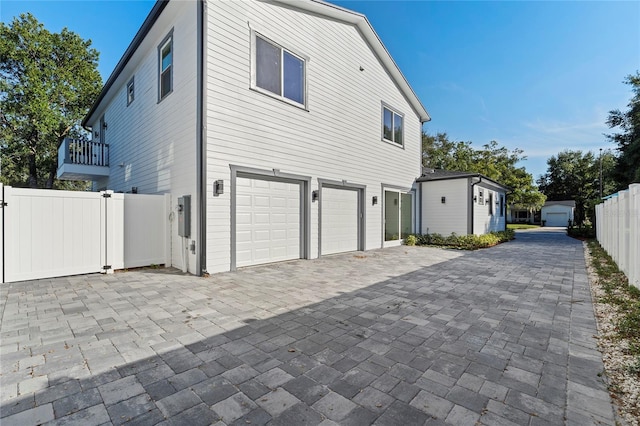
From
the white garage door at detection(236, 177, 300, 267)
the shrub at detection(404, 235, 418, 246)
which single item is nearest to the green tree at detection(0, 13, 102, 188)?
the white garage door at detection(236, 177, 300, 267)

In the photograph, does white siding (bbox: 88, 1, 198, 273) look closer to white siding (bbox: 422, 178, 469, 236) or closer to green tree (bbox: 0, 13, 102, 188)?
green tree (bbox: 0, 13, 102, 188)

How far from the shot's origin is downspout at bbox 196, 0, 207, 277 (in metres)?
5.71

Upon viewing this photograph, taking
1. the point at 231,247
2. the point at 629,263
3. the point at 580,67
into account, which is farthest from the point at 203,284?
the point at 580,67

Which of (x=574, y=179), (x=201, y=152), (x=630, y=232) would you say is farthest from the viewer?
(x=574, y=179)

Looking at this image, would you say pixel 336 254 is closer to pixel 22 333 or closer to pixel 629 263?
pixel 629 263

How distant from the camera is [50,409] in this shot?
A: 6.07 feet

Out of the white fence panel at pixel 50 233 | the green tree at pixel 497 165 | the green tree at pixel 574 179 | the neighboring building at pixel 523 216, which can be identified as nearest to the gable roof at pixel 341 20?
the white fence panel at pixel 50 233

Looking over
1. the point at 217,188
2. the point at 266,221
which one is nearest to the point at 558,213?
the point at 266,221

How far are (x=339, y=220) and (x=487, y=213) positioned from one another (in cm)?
924

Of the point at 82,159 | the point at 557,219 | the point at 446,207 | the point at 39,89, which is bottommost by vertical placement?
the point at 557,219

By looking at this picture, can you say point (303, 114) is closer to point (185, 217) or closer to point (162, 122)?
point (162, 122)

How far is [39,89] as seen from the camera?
49.3 feet

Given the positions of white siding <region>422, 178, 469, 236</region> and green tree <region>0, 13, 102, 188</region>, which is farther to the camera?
green tree <region>0, 13, 102, 188</region>

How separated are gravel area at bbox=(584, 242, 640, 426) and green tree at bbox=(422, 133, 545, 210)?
20.6 m
